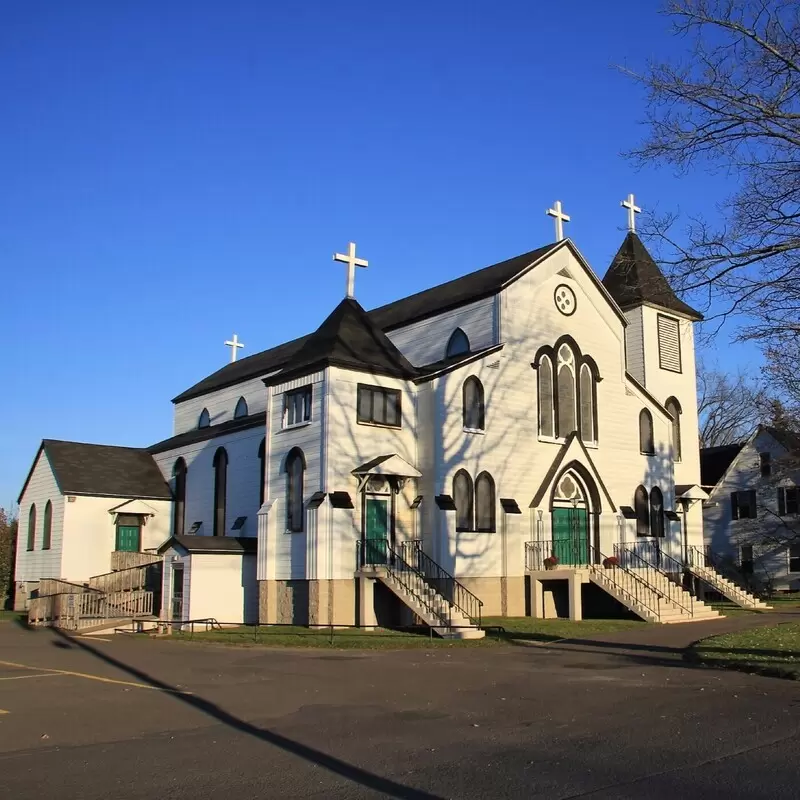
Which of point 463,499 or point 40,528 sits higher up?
point 463,499

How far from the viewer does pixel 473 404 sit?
30125mm

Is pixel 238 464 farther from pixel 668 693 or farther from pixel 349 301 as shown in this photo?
pixel 668 693

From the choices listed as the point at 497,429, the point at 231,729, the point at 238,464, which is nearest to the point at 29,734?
the point at 231,729

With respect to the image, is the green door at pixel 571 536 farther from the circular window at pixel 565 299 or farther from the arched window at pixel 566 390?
the circular window at pixel 565 299

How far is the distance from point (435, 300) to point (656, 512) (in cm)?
1152

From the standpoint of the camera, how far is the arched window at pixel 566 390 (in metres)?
32.9

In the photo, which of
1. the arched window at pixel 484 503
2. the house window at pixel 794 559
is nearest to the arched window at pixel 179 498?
the arched window at pixel 484 503

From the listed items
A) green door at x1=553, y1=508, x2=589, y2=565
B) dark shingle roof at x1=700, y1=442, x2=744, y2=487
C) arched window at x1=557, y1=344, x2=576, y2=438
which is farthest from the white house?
arched window at x1=557, y1=344, x2=576, y2=438

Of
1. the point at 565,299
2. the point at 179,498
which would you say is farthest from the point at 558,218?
the point at 179,498

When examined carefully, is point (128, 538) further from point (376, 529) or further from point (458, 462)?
point (458, 462)

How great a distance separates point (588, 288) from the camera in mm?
34406

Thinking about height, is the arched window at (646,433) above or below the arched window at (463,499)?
above

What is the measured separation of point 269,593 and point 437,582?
200 inches

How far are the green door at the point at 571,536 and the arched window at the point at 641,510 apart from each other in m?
2.98
